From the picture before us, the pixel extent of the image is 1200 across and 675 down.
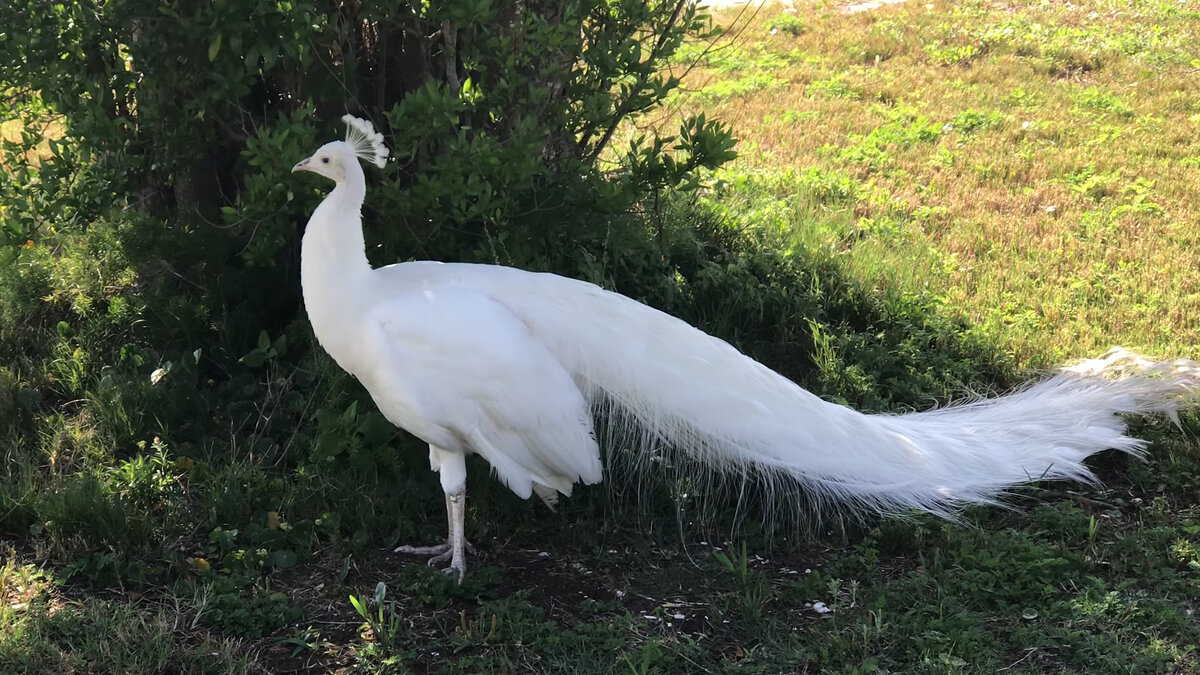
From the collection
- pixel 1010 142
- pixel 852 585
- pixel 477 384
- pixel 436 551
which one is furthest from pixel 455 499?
pixel 1010 142

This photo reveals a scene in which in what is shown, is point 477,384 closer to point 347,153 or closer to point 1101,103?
point 347,153

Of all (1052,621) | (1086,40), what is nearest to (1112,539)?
(1052,621)

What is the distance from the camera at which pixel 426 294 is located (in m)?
3.88

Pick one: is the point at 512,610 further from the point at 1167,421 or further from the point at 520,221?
the point at 1167,421

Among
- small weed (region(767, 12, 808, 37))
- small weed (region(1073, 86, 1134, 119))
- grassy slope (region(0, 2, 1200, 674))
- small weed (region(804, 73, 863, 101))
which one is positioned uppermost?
small weed (region(767, 12, 808, 37))

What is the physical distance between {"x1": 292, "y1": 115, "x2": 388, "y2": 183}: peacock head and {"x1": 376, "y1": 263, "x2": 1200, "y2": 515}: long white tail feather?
44 centimetres

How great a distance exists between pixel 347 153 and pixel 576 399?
1.16 metres

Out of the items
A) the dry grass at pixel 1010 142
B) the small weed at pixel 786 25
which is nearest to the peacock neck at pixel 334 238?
the dry grass at pixel 1010 142

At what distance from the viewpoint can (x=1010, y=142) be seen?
8367mm

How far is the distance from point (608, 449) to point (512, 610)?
0.72 meters

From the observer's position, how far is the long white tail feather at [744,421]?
404cm

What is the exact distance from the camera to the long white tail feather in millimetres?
4035

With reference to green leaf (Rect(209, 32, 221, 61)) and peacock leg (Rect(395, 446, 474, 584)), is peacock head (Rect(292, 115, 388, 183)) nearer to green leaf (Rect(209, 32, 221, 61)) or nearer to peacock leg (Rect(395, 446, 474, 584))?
green leaf (Rect(209, 32, 221, 61))

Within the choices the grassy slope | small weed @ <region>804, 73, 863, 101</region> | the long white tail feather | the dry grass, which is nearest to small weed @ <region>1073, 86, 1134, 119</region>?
the dry grass
